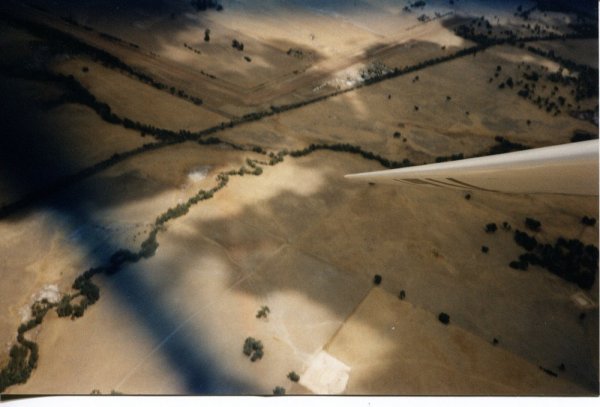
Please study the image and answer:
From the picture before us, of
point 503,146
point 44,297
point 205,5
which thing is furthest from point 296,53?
point 44,297

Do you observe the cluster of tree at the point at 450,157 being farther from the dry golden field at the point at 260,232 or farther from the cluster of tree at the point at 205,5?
the cluster of tree at the point at 205,5

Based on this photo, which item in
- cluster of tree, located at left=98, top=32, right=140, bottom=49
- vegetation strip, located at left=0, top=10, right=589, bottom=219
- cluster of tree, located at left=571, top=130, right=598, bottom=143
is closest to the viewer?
vegetation strip, located at left=0, top=10, right=589, bottom=219

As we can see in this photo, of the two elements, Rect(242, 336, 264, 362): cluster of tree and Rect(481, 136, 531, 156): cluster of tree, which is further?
Rect(481, 136, 531, 156): cluster of tree

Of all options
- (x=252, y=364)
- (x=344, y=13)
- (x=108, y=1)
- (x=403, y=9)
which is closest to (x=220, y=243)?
(x=252, y=364)

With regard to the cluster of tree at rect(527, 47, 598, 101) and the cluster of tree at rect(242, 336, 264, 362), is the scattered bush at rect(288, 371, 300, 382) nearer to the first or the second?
the cluster of tree at rect(242, 336, 264, 362)

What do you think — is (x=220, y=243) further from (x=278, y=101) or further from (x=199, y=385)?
(x=278, y=101)

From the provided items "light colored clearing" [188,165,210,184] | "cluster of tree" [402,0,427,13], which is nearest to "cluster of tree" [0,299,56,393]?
"light colored clearing" [188,165,210,184]
